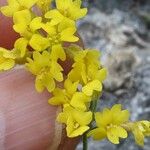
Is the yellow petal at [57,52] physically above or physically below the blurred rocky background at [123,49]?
above

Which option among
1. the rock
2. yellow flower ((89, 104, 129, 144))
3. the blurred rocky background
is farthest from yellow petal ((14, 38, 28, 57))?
the rock

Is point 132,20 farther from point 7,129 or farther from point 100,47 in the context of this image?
point 7,129

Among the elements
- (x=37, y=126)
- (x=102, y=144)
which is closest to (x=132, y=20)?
(x=102, y=144)

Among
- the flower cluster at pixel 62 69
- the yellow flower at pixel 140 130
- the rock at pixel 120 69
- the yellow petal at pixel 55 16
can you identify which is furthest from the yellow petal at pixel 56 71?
the rock at pixel 120 69

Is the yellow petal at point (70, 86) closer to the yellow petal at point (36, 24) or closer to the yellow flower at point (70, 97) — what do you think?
the yellow flower at point (70, 97)

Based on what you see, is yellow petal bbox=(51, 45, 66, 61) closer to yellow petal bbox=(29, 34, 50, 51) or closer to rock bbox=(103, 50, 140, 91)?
yellow petal bbox=(29, 34, 50, 51)

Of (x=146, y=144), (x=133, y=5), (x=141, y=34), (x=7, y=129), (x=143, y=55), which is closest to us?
(x=7, y=129)

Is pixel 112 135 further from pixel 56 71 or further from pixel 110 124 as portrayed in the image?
pixel 56 71

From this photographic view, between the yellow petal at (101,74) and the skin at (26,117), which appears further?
the skin at (26,117)
